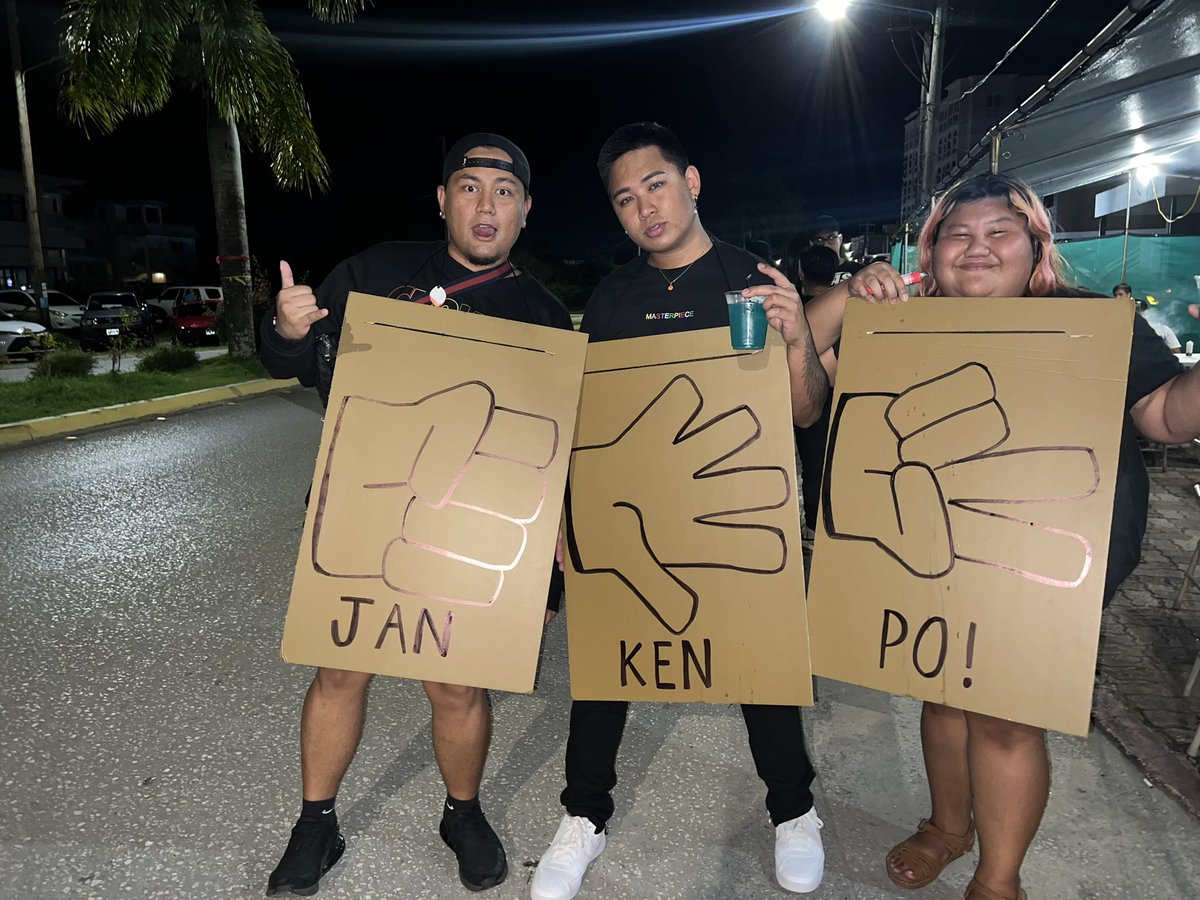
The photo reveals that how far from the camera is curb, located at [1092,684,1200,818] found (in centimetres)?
262

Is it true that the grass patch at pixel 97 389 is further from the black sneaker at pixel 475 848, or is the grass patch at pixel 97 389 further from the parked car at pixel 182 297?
the parked car at pixel 182 297

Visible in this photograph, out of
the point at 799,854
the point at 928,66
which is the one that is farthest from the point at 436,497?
the point at 928,66

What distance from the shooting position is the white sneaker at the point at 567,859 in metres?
2.21

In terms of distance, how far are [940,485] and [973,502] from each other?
8cm

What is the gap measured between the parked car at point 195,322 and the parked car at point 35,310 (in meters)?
3.06

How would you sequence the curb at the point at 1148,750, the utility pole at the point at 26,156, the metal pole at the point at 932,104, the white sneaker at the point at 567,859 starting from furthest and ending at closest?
1. the utility pole at the point at 26,156
2. the metal pole at the point at 932,104
3. the curb at the point at 1148,750
4. the white sneaker at the point at 567,859

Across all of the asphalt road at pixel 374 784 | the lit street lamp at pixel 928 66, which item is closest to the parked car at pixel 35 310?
the lit street lamp at pixel 928 66

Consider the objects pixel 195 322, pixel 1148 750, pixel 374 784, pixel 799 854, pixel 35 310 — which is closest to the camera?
pixel 799 854

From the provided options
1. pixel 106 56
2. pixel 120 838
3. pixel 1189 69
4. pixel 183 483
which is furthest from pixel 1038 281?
pixel 106 56

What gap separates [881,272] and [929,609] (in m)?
0.83

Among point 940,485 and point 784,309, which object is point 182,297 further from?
point 940,485

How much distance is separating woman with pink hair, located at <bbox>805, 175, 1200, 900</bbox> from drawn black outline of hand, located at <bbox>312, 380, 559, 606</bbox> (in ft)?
2.90

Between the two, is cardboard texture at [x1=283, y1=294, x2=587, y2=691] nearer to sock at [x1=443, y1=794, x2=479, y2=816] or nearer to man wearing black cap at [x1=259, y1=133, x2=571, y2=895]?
man wearing black cap at [x1=259, y1=133, x2=571, y2=895]

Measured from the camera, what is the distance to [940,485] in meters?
1.94
